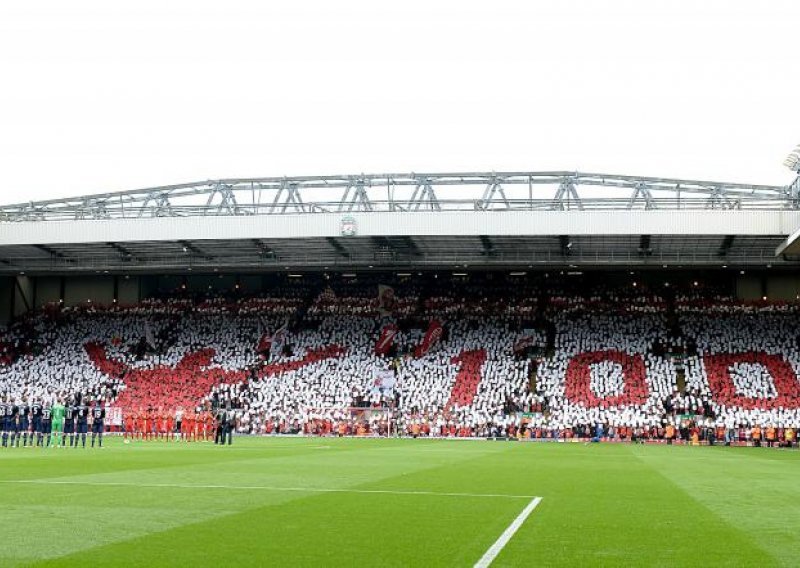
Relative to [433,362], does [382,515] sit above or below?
below

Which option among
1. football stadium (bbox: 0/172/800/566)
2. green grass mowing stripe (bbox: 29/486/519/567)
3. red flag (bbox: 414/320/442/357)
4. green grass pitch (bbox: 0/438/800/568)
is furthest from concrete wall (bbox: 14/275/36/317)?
green grass mowing stripe (bbox: 29/486/519/567)

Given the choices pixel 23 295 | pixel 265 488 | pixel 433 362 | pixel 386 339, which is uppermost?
pixel 23 295

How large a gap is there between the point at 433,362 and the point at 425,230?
922 cm

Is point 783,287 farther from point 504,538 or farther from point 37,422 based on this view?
point 504,538

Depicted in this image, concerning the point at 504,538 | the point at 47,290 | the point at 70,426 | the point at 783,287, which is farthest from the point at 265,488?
the point at 47,290

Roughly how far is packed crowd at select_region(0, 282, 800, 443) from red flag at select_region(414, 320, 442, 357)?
108 mm

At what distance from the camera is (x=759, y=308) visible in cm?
5822

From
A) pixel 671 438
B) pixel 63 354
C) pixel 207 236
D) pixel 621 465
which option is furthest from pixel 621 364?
pixel 63 354

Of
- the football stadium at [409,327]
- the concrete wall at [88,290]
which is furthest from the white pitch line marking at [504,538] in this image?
the concrete wall at [88,290]

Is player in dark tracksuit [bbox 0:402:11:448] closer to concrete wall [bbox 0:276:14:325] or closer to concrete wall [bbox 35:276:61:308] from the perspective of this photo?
concrete wall [bbox 0:276:14:325]

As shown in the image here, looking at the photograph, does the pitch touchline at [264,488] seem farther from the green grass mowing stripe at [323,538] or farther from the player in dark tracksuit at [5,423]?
the player in dark tracksuit at [5,423]

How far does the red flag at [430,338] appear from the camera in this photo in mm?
57781

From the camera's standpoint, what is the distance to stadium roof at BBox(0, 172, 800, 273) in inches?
1954

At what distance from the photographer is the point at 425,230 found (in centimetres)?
5069
